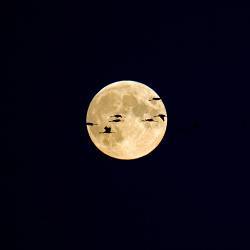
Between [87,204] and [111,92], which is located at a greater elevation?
[111,92]

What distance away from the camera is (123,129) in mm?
2613

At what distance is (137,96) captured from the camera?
2.62 meters

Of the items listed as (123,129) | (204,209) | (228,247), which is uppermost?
(123,129)

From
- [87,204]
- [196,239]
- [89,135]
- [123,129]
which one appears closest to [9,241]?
[87,204]

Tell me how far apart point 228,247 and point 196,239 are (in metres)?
0.24

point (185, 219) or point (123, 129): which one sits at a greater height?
point (123, 129)

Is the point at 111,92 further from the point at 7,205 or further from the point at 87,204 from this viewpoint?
the point at 7,205

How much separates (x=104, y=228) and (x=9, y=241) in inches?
25.6

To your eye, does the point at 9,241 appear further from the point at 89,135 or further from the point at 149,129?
the point at 149,129

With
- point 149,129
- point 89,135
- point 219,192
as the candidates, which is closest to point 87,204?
point 89,135

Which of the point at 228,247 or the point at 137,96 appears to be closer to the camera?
the point at 137,96

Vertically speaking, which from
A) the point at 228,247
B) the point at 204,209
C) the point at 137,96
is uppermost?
the point at 137,96

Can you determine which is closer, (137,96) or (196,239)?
(137,96)

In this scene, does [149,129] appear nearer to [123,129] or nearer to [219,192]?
[123,129]
